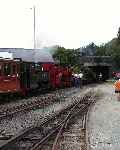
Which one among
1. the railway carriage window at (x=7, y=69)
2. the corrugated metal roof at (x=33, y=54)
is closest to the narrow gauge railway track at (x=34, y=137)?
the railway carriage window at (x=7, y=69)

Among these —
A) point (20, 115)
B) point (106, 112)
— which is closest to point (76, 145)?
point (20, 115)

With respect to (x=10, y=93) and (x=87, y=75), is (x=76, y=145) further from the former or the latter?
(x=87, y=75)

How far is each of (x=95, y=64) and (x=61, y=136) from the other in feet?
227

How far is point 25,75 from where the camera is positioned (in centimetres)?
3075

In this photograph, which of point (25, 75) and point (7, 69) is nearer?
point (7, 69)

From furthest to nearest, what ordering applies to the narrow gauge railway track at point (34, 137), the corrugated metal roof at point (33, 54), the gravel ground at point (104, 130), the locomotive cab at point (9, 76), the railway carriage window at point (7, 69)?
the corrugated metal roof at point (33, 54) < the railway carriage window at point (7, 69) < the locomotive cab at point (9, 76) < the gravel ground at point (104, 130) < the narrow gauge railway track at point (34, 137)

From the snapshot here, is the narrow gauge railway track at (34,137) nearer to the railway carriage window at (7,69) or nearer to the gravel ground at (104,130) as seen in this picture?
the gravel ground at (104,130)

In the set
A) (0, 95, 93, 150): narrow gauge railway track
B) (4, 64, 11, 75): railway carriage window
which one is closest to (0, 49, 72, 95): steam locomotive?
(4, 64, 11, 75): railway carriage window

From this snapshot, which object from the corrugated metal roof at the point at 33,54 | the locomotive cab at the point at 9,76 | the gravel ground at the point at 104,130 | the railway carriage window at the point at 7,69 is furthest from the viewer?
the corrugated metal roof at the point at 33,54

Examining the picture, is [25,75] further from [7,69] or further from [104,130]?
[104,130]

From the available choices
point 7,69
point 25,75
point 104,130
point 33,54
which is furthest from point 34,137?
point 33,54

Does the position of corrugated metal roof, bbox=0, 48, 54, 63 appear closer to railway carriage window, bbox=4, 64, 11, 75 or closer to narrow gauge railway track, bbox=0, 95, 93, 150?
railway carriage window, bbox=4, 64, 11, 75

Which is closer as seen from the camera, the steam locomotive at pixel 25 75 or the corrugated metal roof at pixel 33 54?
the steam locomotive at pixel 25 75

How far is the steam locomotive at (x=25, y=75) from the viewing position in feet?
87.2
